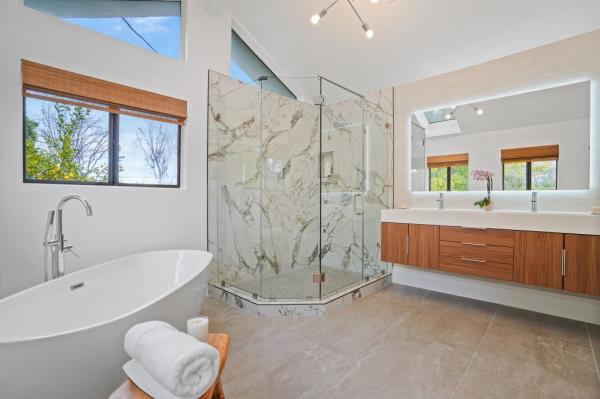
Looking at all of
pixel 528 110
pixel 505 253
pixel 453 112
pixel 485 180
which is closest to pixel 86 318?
pixel 505 253

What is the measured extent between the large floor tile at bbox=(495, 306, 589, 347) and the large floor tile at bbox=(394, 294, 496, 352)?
4.7 inches

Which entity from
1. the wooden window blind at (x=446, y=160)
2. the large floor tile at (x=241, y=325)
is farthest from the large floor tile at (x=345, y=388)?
the wooden window blind at (x=446, y=160)

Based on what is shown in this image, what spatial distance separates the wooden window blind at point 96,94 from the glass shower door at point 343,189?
1612mm

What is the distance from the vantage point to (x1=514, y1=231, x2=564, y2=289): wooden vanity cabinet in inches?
83.4

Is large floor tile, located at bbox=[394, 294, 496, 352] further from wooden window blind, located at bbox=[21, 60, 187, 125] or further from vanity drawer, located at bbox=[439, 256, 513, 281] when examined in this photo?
wooden window blind, located at bbox=[21, 60, 187, 125]

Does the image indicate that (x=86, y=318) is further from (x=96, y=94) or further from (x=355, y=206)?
(x=355, y=206)

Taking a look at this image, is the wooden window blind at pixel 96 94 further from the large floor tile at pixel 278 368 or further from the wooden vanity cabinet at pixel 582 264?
the wooden vanity cabinet at pixel 582 264

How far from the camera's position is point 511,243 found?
91.0 inches

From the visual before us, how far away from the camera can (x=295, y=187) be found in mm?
3283

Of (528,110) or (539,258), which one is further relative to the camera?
(528,110)

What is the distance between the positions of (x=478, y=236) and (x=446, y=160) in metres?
0.96

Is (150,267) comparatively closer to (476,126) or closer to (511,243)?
(511,243)

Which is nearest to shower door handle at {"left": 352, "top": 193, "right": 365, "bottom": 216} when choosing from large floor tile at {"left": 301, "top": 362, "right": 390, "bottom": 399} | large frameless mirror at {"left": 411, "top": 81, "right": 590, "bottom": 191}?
large frameless mirror at {"left": 411, "top": 81, "right": 590, "bottom": 191}

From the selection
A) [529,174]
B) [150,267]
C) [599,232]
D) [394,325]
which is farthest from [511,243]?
[150,267]
